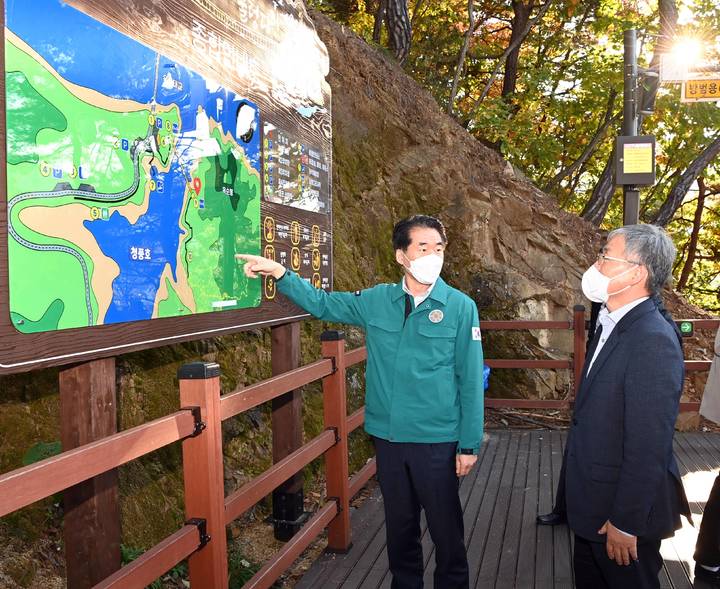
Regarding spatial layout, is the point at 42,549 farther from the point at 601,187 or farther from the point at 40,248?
the point at 601,187

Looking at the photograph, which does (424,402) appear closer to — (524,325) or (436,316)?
(436,316)

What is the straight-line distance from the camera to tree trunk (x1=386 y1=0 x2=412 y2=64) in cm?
1131

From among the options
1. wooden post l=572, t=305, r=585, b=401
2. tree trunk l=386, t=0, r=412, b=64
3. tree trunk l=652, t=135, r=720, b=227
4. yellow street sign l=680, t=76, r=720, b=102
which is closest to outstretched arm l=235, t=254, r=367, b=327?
wooden post l=572, t=305, r=585, b=401

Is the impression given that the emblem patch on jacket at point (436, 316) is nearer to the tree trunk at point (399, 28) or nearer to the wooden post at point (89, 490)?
the wooden post at point (89, 490)

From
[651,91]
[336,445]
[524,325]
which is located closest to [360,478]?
[336,445]

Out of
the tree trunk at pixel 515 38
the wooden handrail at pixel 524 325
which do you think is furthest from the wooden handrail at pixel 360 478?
the tree trunk at pixel 515 38

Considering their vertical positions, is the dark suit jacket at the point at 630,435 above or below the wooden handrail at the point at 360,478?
above

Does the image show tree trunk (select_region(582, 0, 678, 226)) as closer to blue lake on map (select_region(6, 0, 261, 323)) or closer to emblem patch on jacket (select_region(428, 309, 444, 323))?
emblem patch on jacket (select_region(428, 309, 444, 323))

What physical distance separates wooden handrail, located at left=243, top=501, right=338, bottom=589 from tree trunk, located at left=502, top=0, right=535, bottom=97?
11504 millimetres

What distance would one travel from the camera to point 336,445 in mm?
4727

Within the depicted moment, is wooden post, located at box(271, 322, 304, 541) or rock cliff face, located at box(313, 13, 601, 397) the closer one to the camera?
wooden post, located at box(271, 322, 304, 541)

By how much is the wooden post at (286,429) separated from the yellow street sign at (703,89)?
5.74 metres

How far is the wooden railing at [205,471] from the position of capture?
81.8 inches

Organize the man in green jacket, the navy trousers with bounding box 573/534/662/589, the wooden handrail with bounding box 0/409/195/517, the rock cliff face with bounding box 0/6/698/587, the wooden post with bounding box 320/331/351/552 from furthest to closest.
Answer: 1. the rock cliff face with bounding box 0/6/698/587
2. the wooden post with bounding box 320/331/351/552
3. the man in green jacket
4. the navy trousers with bounding box 573/534/662/589
5. the wooden handrail with bounding box 0/409/195/517
